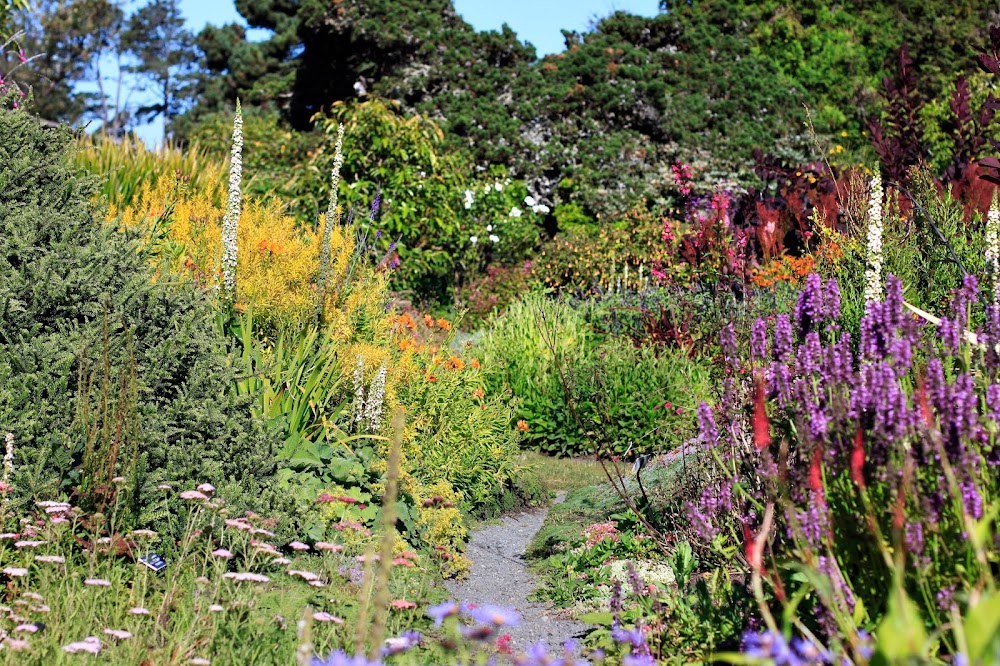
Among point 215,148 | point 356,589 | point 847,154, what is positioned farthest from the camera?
point 215,148

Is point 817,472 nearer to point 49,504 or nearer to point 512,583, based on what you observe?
point 49,504

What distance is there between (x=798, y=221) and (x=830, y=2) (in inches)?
577

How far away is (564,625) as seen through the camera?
4027 mm

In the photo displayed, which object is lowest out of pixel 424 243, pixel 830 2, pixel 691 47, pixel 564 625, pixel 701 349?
pixel 564 625

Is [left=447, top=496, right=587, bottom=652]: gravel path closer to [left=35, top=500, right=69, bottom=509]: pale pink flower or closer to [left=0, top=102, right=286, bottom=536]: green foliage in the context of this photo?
[left=0, top=102, right=286, bottom=536]: green foliage

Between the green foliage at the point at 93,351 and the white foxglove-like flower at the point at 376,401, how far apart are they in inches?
35.1

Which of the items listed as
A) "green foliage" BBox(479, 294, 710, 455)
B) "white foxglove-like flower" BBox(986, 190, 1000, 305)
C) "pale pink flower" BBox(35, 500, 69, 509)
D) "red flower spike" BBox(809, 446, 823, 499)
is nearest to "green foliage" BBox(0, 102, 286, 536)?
"pale pink flower" BBox(35, 500, 69, 509)

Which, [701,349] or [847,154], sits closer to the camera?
[701,349]

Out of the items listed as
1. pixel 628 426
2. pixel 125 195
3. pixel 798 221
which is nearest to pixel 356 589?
pixel 628 426

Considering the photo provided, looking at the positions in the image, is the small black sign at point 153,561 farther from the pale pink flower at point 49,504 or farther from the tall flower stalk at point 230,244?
the tall flower stalk at point 230,244

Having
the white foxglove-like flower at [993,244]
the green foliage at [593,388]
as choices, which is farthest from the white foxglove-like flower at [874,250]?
the green foliage at [593,388]

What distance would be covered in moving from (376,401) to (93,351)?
163cm

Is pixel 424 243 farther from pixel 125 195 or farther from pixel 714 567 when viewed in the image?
pixel 714 567

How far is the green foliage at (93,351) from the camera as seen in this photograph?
3510 millimetres
